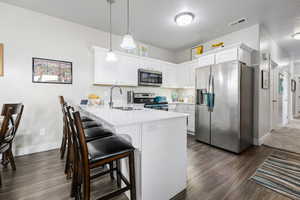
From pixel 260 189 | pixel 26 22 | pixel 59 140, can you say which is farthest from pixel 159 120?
pixel 26 22

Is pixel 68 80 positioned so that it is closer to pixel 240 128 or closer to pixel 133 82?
pixel 133 82

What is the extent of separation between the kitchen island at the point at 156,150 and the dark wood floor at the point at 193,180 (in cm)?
26

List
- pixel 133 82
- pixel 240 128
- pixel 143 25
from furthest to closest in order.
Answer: pixel 133 82 < pixel 143 25 < pixel 240 128

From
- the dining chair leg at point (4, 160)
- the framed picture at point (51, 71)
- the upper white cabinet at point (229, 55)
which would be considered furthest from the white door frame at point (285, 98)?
the dining chair leg at point (4, 160)

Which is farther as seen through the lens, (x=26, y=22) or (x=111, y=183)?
(x=26, y=22)

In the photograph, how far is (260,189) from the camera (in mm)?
1638

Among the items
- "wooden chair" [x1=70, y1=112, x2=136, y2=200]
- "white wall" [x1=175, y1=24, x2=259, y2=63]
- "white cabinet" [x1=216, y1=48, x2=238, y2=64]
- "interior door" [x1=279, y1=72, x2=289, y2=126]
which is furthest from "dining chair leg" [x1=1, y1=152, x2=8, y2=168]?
"interior door" [x1=279, y1=72, x2=289, y2=126]

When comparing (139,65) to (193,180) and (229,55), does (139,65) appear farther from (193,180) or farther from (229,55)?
(193,180)

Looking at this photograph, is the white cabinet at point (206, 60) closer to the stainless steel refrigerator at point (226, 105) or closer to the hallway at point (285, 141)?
the stainless steel refrigerator at point (226, 105)

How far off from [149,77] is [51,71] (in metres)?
2.37

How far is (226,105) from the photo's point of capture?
2770 millimetres

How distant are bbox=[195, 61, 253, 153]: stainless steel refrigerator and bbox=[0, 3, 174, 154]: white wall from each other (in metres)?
2.83

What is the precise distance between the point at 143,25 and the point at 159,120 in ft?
9.02

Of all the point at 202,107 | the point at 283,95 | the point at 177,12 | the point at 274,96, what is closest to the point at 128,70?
the point at 177,12
